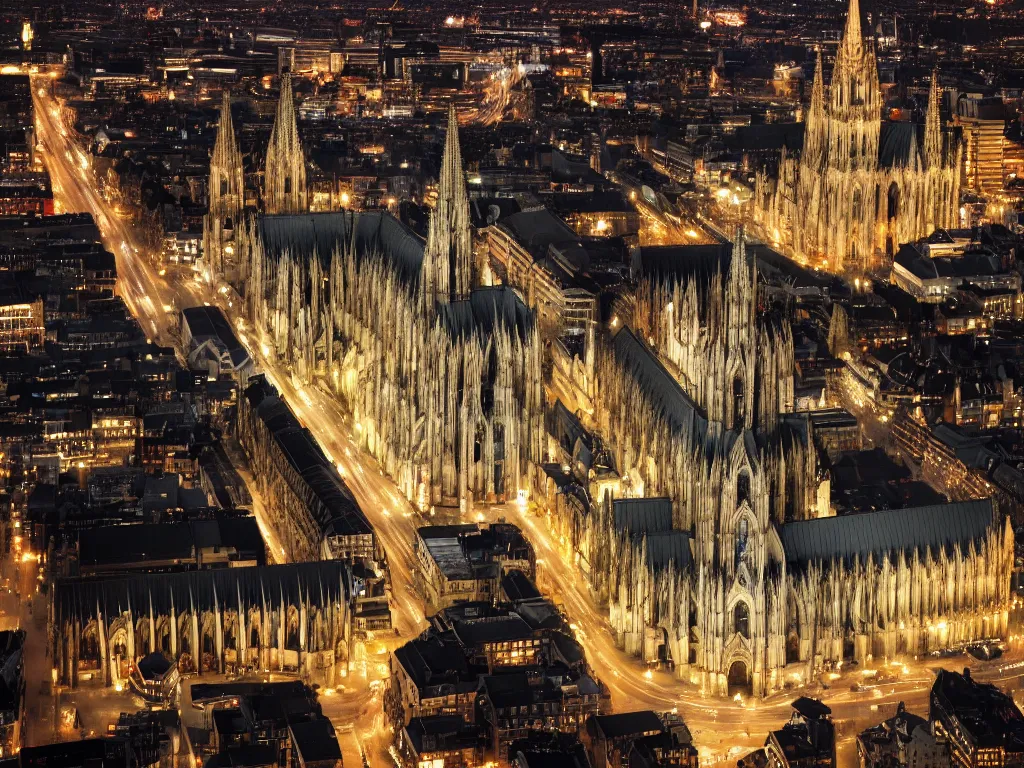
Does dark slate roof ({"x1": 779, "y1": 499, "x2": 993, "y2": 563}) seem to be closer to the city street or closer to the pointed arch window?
the pointed arch window

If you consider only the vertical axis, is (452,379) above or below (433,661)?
above

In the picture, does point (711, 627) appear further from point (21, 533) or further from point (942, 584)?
point (21, 533)

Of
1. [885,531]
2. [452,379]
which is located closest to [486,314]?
[452,379]

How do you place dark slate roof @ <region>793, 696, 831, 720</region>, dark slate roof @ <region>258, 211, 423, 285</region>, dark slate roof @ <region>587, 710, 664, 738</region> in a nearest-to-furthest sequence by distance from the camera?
1. dark slate roof @ <region>587, 710, 664, 738</region>
2. dark slate roof @ <region>793, 696, 831, 720</region>
3. dark slate roof @ <region>258, 211, 423, 285</region>

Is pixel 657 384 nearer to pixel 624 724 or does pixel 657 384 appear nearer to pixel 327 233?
pixel 624 724

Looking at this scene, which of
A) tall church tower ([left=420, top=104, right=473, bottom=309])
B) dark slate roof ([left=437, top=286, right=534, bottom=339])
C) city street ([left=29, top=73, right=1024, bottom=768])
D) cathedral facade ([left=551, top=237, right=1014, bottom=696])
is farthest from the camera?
tall church tower ([left=420, top=104, right=473, bottom=309])

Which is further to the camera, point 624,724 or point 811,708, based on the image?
point 811,708

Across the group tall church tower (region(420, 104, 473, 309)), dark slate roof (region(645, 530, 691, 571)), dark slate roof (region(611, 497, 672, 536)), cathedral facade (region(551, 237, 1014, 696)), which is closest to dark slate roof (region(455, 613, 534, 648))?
cathedral facade (region(551, 237, 1014, 696))

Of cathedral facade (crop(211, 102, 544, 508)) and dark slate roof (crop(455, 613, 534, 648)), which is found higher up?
cathedral facade (crop(211, 102, 544, 508))
